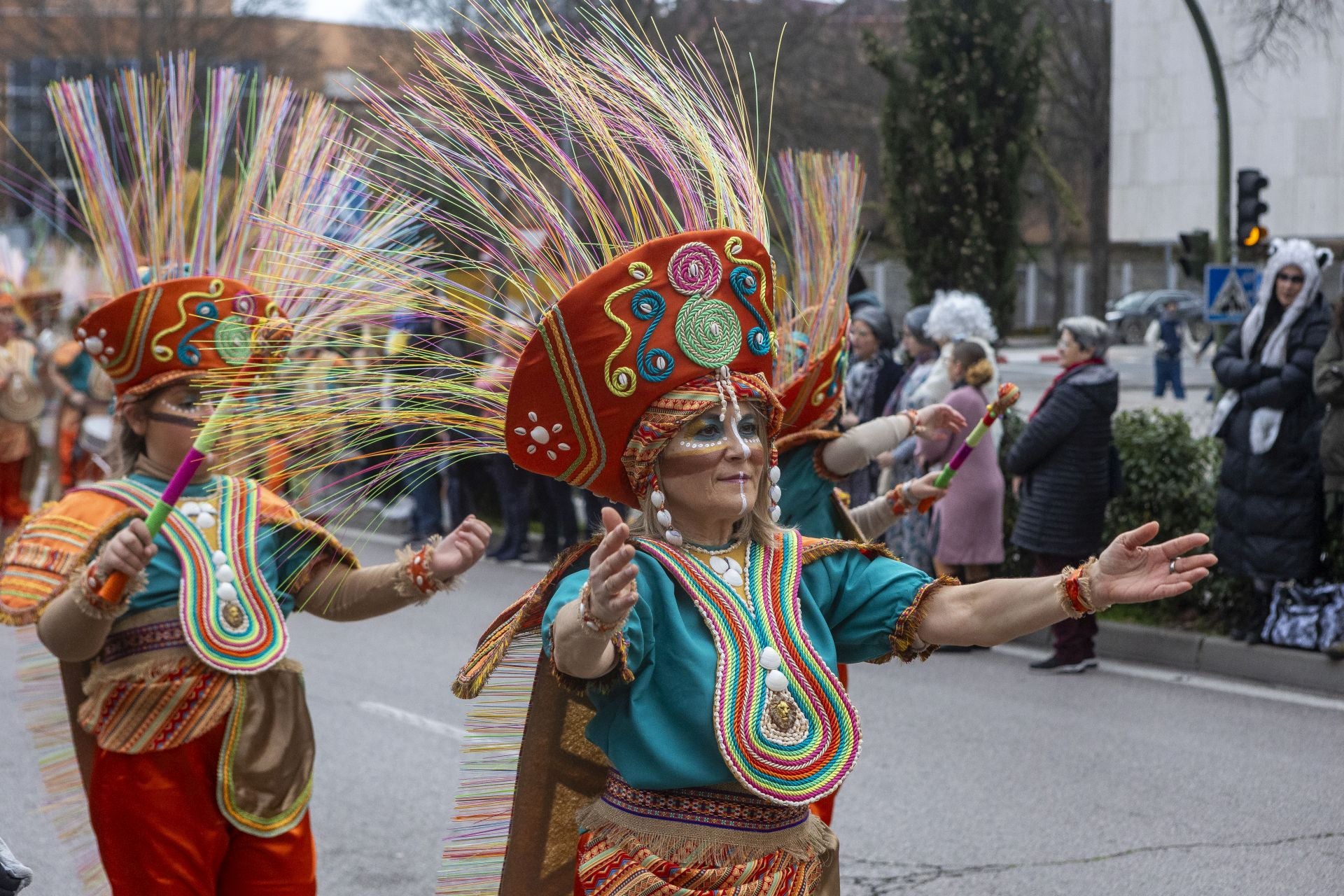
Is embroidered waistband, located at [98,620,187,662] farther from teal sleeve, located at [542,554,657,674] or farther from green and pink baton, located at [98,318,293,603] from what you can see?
teal sleeve, located at [542,554,657,674]

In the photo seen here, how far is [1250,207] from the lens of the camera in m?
13.0

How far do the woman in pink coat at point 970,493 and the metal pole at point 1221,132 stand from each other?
6.14m

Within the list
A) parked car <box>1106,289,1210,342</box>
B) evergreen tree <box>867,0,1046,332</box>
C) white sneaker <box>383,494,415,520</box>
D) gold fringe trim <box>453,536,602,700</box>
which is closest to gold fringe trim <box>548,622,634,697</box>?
gold fringe trim <box>453,536,602,700</box>

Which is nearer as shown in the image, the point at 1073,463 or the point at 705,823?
the point at 705,823

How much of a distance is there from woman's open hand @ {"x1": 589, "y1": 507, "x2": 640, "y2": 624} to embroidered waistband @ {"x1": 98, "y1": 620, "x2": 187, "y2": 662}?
148 cm

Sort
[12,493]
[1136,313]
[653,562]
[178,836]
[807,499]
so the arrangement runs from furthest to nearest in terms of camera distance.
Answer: [1136,313], [12,493], [807,499], [178,836], [653,562]

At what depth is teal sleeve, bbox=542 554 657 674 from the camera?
2557mm

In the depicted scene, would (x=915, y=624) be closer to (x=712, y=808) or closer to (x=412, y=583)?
(x=712, y=808)

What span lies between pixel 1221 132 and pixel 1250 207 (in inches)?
34.3

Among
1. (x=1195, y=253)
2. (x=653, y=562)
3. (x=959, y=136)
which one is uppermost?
(x=959, y=136)

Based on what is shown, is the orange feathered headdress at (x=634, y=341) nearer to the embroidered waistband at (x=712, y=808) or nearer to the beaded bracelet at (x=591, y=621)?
the beaded bracelet at (x=591, y=621)

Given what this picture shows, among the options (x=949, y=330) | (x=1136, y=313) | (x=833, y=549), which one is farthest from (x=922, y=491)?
(x=1136, y=313)

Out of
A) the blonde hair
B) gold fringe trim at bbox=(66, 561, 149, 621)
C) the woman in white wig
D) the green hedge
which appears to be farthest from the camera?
the woman in white wig

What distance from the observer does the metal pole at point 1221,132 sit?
12.8 meters
